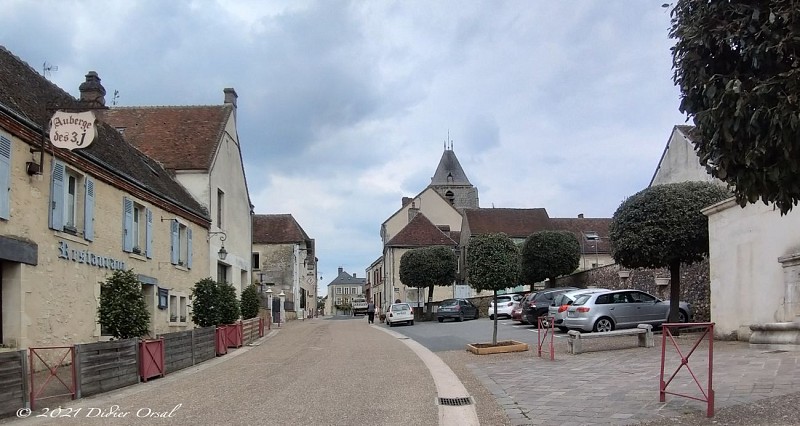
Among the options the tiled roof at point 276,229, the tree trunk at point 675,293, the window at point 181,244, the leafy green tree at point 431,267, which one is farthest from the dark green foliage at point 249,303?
the tiled roof at point 276,229

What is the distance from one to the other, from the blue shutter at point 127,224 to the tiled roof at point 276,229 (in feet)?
123

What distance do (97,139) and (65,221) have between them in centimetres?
501

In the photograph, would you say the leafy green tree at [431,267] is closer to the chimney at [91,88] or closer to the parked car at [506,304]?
the parked car at [506,304]

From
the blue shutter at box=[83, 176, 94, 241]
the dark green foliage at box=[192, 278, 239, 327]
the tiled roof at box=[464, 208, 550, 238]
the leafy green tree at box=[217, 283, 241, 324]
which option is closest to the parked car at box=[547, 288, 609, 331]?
the leafy green tree at box=[217, 283, 241, 324]

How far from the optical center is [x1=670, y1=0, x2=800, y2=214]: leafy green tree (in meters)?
5.08

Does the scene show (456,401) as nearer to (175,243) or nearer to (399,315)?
(175,243)

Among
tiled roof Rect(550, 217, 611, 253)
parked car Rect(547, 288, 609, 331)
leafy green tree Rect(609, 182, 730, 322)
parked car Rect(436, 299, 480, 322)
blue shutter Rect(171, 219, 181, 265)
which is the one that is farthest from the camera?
tiled roof Rect(550, 217, 611, 253)

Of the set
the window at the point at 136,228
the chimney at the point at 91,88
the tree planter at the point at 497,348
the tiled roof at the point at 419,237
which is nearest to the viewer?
the tree planter at the point at 497,348

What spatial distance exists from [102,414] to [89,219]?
27.9 ft

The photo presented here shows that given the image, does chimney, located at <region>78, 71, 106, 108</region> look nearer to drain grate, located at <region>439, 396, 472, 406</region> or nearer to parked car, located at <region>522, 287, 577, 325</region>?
parked car, located at <region>522, 287, 577, 325</region>

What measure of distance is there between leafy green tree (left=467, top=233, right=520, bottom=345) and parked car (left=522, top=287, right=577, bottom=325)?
7.16 m

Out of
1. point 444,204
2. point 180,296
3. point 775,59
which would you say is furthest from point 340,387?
point 444,204

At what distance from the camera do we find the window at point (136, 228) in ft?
60.9

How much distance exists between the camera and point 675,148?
1353 inches
